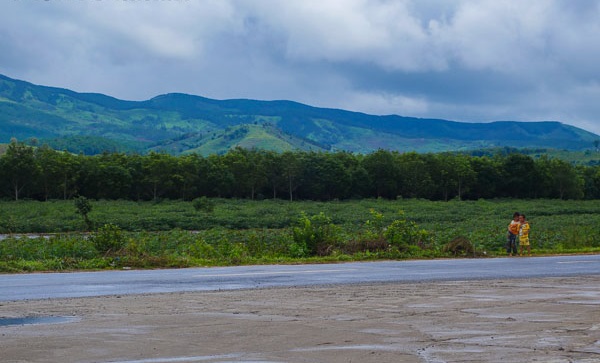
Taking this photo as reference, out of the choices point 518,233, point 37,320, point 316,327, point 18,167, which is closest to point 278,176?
point 18,167

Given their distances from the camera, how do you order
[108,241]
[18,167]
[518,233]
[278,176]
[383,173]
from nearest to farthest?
1. [108,241]
2. [518,233]
3. [18,167]
4. [278,176]
5. [383,173]

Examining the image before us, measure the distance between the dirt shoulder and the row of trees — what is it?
87283 millimetres

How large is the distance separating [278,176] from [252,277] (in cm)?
9720

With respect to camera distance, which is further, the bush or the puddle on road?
the bush

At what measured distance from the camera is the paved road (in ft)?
50.9

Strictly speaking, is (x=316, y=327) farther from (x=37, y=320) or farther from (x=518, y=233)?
(x=518, y=233)

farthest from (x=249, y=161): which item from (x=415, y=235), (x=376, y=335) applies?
(x=376, y=335)

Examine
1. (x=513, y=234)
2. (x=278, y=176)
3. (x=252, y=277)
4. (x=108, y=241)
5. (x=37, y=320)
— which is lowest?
(x=252, y=277)

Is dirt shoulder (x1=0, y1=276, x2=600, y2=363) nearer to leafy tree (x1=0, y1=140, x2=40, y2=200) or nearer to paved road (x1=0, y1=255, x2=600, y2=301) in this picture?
paved road (x1=0, y1=255, x2=600, y2=301)

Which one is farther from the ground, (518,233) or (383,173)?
(383,173)

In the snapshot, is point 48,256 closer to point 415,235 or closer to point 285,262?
point 285,262

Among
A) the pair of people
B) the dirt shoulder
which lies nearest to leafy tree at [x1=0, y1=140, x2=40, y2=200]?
the pair of people

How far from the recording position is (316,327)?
987cm

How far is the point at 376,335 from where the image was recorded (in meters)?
9.16
